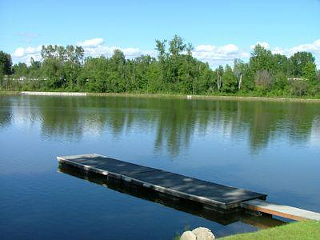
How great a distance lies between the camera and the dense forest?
307 ft

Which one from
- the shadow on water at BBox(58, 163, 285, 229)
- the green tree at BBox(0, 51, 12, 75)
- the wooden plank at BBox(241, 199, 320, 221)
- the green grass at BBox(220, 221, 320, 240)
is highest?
the green tree at BBox(0, 51, 12, 75)

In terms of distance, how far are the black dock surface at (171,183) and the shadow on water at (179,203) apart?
0.20m

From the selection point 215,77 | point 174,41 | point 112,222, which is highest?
point 174,41

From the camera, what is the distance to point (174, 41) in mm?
97438

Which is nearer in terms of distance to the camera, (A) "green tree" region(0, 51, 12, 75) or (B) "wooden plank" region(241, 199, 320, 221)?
(B) "wooden plank" region(241, 199, 320, 221)

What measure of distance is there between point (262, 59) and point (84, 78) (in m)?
43.0

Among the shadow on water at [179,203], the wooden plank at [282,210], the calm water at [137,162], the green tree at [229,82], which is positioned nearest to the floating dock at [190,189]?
Answer: the wooden plank at [282,210]

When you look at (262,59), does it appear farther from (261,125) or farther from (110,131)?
(110,131)

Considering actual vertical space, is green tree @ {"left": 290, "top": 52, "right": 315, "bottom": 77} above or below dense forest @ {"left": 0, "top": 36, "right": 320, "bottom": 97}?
above

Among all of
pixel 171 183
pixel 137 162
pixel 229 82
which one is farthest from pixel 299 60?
pixel 171 183

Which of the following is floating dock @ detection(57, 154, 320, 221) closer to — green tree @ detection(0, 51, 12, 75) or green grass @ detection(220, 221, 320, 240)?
green grass @ detection(220, 221, 320, 240)

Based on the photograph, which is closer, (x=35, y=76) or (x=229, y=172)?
(x=229, y=172)

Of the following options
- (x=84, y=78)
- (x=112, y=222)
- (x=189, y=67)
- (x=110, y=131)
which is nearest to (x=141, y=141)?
(x=110, y=131)

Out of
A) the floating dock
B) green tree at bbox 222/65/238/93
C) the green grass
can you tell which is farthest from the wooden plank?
green tree at bbox 222/65/238/93
